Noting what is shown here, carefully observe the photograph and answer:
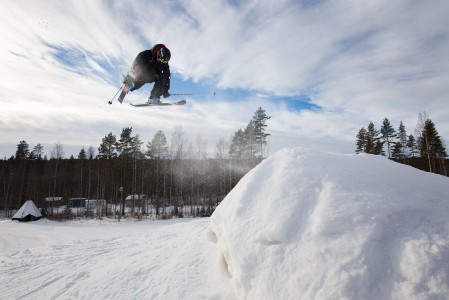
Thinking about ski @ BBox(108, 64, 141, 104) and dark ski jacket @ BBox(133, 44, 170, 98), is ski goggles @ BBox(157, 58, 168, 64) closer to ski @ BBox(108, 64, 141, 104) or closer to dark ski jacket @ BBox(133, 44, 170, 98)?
dark ski jacket @ BBox(133, 44, 170, 98)

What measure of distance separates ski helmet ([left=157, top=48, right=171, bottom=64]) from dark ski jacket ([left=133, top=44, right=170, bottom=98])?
5.1 inches

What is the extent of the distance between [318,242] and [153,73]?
24.8 ft

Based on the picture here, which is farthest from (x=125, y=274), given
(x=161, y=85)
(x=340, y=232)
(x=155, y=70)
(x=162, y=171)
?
(x=162, y=171)

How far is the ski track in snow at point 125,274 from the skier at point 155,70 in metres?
5.37

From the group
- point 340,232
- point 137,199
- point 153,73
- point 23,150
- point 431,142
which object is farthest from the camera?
point 23,150

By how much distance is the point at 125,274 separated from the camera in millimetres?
6328

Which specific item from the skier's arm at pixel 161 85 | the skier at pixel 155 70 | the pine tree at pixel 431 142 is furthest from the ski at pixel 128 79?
the pine tree at pixel 431 142

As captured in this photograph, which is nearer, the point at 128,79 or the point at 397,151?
the point at 128,79

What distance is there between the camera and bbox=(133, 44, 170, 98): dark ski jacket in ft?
26.8

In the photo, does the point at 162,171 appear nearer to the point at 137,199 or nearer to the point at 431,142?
A: the point at 137,199

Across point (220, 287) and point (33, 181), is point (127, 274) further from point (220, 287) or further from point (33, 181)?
point (33, 181)

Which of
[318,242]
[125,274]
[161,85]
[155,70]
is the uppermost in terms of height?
[155,70]

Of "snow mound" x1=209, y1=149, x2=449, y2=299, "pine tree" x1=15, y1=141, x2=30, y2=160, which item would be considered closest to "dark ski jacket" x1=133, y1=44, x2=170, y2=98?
"snow mound" x1=209, y1=149, x2=449, y2=299

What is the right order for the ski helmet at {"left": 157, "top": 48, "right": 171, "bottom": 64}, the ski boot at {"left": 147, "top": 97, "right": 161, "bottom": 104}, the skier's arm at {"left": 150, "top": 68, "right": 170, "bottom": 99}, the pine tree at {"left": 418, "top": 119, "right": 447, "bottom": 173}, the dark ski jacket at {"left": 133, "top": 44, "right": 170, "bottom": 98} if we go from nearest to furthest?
the ski helmet at {"left": 157, "top": 48, "right": 171, "bottom": 64} < the dark ski jacket at {"left": 133, "top": 44, "right": 170, "bottom": 98} < the skier's arm at {"left": 150, "top": 68, "right": 170, "bottom": 99} < the ski boot at {"left": 147, "top": 97, "right": 161, "bottom": 104} < the pine tree at {"left": 418, "top": 119, "right": 447, "bottom": 173}
